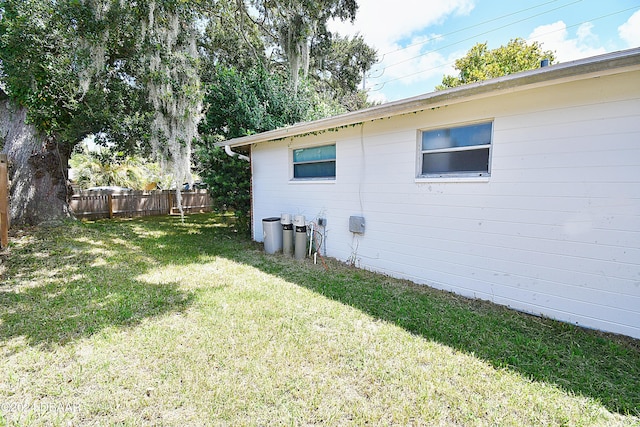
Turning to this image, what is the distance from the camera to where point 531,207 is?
11.3 ft

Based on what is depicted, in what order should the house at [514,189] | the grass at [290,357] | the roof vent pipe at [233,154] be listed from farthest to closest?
the roof vent pipe at [233,154] → the house at [514,189] → the grass at [290,357]

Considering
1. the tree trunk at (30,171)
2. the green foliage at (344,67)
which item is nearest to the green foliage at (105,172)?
the tree trunk at (30,171)

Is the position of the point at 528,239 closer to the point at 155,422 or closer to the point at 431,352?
the point at 431,352

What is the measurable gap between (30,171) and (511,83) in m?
10.2

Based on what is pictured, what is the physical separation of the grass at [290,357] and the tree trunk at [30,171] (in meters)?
3.83

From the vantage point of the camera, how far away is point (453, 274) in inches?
163

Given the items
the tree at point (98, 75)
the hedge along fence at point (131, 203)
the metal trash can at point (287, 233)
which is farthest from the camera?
the hedge along fence at point (131, 203)

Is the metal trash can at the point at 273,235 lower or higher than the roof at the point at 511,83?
lower

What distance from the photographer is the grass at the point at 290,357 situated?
78.4 inches

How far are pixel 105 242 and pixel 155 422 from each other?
21.2ft

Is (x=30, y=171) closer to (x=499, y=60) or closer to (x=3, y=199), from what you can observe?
(x=3, y=199)

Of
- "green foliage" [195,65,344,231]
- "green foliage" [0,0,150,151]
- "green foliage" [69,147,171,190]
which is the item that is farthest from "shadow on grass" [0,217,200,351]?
"green foliage" [69,147,171,190]

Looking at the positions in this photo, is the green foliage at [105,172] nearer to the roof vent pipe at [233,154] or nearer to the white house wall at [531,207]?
the roof vent pipe at [233,154]

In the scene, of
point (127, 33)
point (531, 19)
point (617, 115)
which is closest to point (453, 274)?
point (617, 115)
